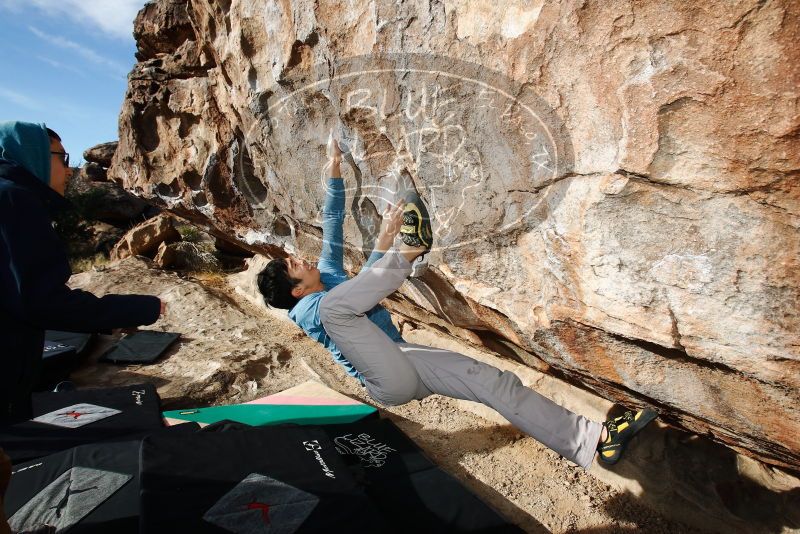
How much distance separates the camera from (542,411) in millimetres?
1947

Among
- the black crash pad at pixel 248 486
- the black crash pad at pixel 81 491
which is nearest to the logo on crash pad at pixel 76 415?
the black crash pad at pixel 81 491

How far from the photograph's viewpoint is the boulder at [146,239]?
728cm

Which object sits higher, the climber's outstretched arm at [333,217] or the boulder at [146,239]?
the climber's outstretched arm at [333,217]

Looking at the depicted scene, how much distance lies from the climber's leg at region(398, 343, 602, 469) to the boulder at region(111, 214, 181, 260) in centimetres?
647

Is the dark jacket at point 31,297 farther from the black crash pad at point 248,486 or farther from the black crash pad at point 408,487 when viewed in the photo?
the black crash pad at point 408,487

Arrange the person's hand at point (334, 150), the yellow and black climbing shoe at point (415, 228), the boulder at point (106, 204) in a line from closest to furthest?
the yellow and black climbing shoe at point (415, 228) → the person's hand at point (334, 150) → the boulder at point (106, 204)

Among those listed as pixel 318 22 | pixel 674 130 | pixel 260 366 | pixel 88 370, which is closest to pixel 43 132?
pixel 318 22

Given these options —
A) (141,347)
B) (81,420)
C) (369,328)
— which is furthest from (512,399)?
(141,347)

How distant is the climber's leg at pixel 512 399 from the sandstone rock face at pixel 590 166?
9.6 inches

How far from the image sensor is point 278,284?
2262 millimetres

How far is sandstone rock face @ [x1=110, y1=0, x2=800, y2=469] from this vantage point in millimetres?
1346

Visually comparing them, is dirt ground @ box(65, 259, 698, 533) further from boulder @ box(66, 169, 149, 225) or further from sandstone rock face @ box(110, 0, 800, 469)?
boulder @ box(66, 169, 149, 225)

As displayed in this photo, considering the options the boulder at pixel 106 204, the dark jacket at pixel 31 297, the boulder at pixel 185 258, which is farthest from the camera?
the boulder at pixel 106 204

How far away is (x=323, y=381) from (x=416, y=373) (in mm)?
1763
